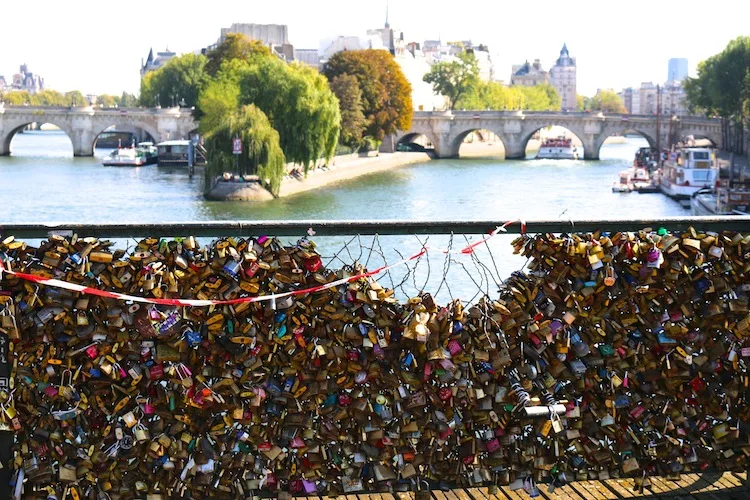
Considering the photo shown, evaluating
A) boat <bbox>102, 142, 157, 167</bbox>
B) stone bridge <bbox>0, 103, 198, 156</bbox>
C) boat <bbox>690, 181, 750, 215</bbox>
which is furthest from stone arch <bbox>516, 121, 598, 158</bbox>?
boat <bbox>690, 181, 750, 215</bbox>

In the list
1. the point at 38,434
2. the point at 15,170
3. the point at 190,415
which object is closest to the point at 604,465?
the point at 190,415

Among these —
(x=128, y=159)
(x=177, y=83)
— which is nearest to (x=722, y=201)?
(x=128, y=159)

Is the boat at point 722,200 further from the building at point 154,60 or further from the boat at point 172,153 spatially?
the building at point 154,60

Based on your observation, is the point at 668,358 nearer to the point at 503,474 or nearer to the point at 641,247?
the point at 641,247

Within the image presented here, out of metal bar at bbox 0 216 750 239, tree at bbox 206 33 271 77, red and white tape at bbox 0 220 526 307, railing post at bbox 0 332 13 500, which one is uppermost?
tree at bbox 206 33 271 77

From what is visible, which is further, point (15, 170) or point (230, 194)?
point (15, 170)

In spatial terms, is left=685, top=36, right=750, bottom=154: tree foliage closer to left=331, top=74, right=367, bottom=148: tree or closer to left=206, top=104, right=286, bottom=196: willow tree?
left=331, top=74, right=367, bottom=148: tree

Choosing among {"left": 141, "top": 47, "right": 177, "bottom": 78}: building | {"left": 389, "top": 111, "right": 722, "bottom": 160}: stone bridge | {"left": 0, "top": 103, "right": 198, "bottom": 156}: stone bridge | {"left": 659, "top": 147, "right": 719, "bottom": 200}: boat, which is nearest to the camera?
{"left": 659, "top": 147, "right": 719, "bottom": 200}: boat
